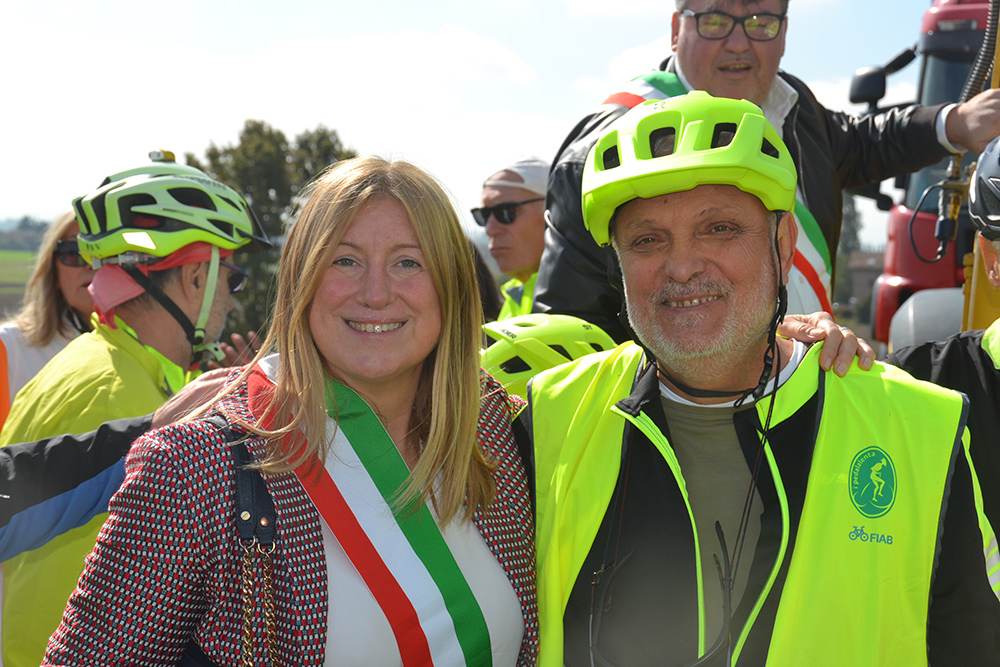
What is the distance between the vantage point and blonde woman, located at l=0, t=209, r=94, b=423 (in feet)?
16.1

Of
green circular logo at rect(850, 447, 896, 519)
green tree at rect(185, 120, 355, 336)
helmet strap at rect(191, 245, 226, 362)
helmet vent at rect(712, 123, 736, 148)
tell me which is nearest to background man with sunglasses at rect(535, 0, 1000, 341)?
helmet vent at rect(712, 123, 736, 148)

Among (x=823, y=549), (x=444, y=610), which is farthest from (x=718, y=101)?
(x=444, y=610)

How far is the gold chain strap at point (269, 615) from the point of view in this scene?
1.88 m

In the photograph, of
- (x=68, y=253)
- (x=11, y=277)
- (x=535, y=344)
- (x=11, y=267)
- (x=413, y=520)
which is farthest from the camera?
(x=11, y=267)

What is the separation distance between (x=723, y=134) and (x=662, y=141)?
0.18m

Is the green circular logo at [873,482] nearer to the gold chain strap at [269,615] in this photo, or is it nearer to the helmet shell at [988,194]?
the helmet shell at [988,194]

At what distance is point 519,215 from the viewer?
599 cm

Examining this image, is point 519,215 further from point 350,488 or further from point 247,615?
point 247,615

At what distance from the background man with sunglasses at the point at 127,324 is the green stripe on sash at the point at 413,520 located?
4.57 feet

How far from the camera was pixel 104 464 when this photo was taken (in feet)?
8.63

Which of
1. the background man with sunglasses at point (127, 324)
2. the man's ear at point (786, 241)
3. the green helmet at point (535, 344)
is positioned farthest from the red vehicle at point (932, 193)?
the background man with sunglasses at point (127, 324)

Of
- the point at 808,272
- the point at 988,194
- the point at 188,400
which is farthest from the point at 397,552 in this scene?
the point at 808,272

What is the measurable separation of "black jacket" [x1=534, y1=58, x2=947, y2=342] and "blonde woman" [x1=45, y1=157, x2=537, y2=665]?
0.80 metres

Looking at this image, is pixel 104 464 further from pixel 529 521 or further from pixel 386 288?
pixel 529 521
